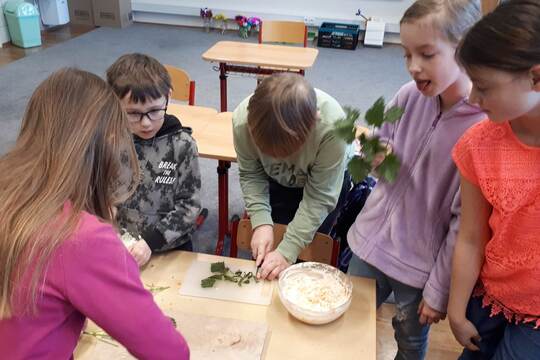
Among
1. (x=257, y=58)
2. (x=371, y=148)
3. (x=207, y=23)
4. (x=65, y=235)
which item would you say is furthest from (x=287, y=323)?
(x=207, y=23)

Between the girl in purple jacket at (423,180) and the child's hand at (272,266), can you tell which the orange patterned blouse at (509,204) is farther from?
the child's hand at (272,266)

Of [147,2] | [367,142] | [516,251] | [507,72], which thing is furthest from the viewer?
[147,2]

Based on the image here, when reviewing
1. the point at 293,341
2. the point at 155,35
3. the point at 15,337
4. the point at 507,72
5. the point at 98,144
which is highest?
the point at 507,72

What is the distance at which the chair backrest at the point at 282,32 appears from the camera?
12.0 feet

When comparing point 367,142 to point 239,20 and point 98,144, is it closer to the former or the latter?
point 98,144

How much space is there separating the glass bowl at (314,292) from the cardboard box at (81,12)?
259 inches

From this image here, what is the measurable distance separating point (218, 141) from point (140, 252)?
1.01m

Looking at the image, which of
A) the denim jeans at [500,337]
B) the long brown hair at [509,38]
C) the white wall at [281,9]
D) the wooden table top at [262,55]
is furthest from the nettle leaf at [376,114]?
the white wall at [281,9]

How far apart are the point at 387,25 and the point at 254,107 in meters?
5.73

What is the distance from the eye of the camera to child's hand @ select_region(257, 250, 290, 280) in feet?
4.18

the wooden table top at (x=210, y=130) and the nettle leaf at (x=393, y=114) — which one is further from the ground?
the nettle leaf at (x=393, y=114)

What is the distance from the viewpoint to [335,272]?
1.25 meters

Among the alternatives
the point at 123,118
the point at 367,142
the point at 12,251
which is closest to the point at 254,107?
the point at 367,142

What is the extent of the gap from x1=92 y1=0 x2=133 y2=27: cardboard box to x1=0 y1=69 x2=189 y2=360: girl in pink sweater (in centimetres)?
641
